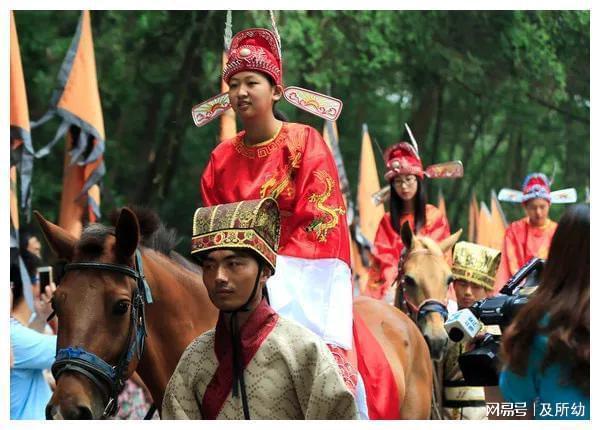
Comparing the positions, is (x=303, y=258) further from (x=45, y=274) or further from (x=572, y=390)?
(x=45, y=274)

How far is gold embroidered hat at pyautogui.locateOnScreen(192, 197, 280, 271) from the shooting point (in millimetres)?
4660

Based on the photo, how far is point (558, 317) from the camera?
4.09m

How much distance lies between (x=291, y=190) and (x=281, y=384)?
73.5 inches

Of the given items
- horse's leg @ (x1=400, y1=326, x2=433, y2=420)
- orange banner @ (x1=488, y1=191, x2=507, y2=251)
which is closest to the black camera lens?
horse's leg @ (x1=400, y1=326, x2=433, y2=420)

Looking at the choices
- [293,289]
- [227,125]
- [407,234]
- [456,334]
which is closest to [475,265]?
[407,234]

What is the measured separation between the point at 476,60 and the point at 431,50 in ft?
2.55

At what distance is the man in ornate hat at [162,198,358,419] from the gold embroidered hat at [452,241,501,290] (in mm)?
4094

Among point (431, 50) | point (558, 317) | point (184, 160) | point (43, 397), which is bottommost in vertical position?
point (43, 397)

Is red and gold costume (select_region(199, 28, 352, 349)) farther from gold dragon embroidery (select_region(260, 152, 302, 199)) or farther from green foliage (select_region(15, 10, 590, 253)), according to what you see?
green foliage (select_region(15, 10, 590, 253))

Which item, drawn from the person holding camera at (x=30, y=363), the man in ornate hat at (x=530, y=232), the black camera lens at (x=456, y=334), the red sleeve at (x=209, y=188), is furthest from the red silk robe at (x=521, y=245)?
the black camera lens at (x=456, y=334)

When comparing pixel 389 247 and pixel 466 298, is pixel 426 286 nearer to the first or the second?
pixel 466 298

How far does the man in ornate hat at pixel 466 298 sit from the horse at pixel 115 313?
9.38ft

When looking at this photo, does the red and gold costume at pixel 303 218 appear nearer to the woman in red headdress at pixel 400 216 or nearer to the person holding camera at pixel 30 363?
the person holding camera at pixel 30 363

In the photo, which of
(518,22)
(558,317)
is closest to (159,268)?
(558,317)
